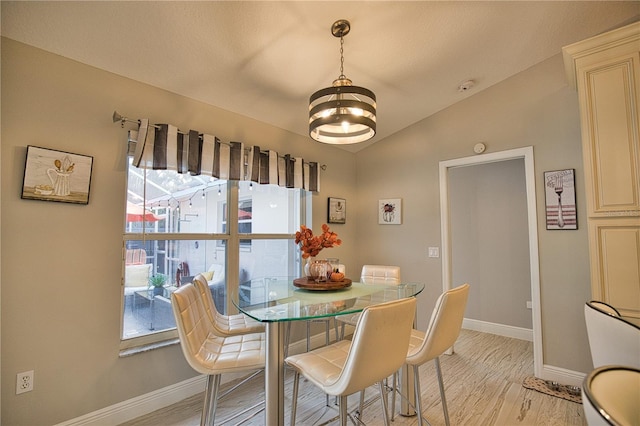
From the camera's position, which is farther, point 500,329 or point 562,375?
point 500,329

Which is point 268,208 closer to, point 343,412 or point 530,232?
point 343,412

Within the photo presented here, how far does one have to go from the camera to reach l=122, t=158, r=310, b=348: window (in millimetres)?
2219

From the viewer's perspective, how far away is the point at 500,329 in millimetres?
→ 3854

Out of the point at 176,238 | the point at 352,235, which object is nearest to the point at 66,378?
the point at 176,238

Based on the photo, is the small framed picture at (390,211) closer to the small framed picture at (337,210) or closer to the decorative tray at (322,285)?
→ the small framed picture at (337,210)

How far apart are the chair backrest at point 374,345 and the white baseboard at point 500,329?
3.22 m

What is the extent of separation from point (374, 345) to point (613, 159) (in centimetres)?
211

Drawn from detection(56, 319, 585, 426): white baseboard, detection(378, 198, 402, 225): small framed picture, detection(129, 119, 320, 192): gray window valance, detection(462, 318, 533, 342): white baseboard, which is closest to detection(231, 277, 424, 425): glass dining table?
detection(56, 319, 585, 426): white baseboard

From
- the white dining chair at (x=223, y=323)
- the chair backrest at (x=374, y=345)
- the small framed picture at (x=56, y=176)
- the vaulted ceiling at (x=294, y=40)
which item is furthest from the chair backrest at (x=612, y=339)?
the small framed picture at (x=56, y=176)

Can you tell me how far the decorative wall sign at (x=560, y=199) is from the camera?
2596 mm

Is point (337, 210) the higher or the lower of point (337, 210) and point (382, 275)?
the higher

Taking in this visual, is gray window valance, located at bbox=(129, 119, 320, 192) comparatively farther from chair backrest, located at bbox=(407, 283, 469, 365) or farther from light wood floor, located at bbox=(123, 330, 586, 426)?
chair backrest, located at bbox=(407, 283, 469, 365)

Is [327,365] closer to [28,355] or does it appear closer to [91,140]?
[28,355]

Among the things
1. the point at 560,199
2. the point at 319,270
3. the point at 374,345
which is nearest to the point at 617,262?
the point at 560,199
